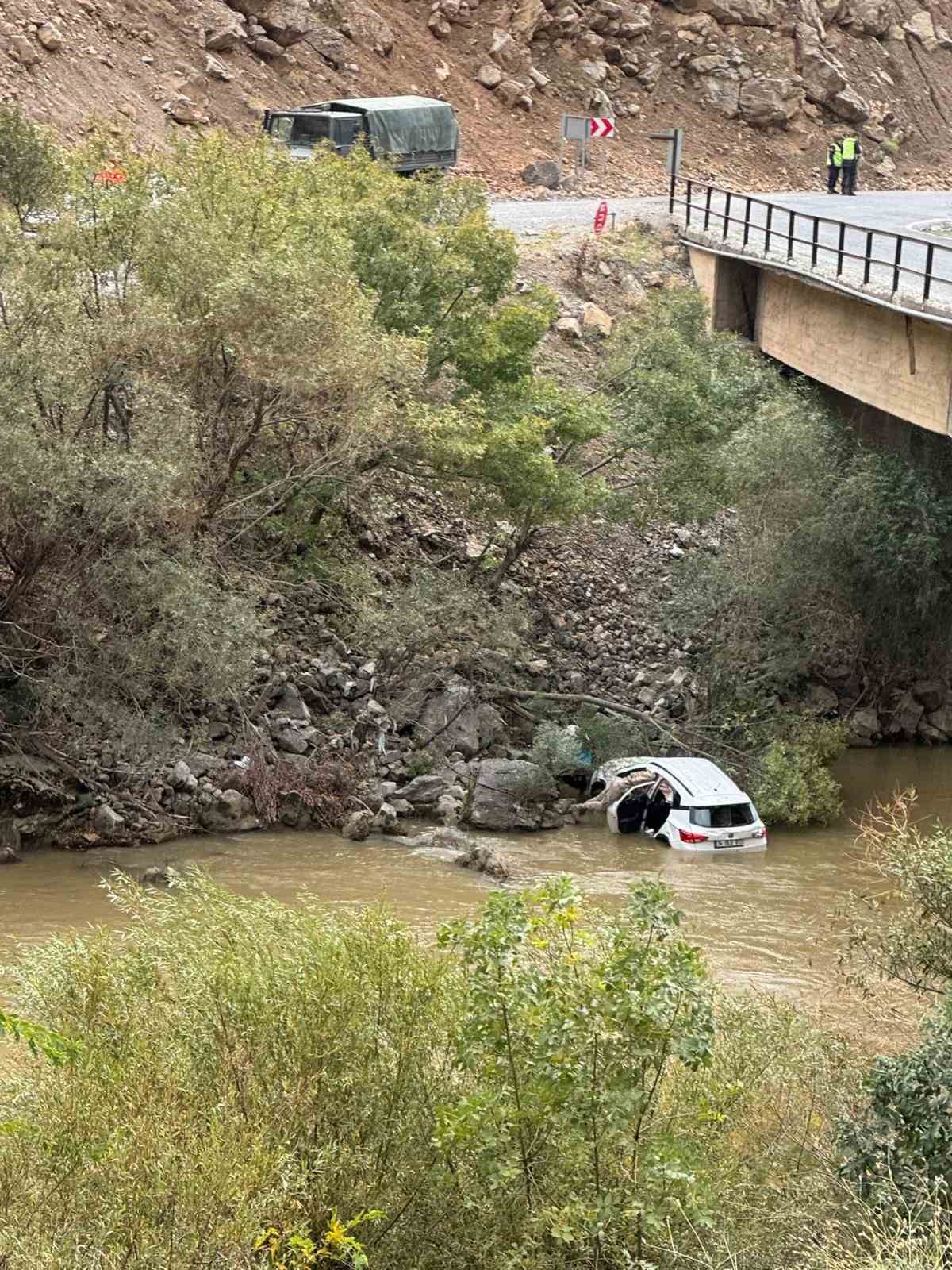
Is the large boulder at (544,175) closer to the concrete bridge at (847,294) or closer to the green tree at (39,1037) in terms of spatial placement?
the concrete bridge at (847,294)

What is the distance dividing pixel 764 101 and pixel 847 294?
3033 centimetres

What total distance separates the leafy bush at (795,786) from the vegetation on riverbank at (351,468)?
65 millimetres

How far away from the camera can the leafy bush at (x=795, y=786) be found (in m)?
25.6

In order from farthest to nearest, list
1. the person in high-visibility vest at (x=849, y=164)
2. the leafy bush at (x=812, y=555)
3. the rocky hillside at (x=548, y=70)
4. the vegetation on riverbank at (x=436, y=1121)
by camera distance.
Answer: the person in high-visibility vest at (x=849, y=164), the rocky hillside at (x=548, y=70), the leafy bush at (x=812, y=555), the vegetation on riverbank at (x=436, y=1121)

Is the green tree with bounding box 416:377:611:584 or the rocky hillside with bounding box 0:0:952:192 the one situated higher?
the rocky hillside with bounding box 0:0:952:192

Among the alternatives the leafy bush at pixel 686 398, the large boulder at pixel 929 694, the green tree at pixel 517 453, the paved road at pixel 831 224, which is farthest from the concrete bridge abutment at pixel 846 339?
the green tree at pixel 517 453

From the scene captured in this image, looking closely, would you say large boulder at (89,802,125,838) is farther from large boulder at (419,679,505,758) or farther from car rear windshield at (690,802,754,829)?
car rear windshield at (690,802,754,829)

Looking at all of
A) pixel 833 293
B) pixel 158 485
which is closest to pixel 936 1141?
pixel 158 485

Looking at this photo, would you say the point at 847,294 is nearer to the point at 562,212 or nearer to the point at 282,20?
the point at 562,212

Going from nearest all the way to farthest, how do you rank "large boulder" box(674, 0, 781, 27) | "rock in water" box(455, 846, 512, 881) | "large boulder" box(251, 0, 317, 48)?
1. "rock in water" box(455, 846, 512, 881)
2. "large boulder" box(251, 0, 317, 48)
3. "large boulder" box(674, 0, 781, 27)

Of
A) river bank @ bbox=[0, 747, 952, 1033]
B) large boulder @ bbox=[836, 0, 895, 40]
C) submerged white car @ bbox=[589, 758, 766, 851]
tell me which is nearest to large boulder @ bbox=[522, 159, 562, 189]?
large boulder @ bbox=[836, 0, 895, 40]

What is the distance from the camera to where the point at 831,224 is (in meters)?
32.5

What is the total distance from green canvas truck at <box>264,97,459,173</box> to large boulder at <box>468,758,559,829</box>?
1765 centimetres

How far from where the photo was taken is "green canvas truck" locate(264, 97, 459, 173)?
39562 mm
